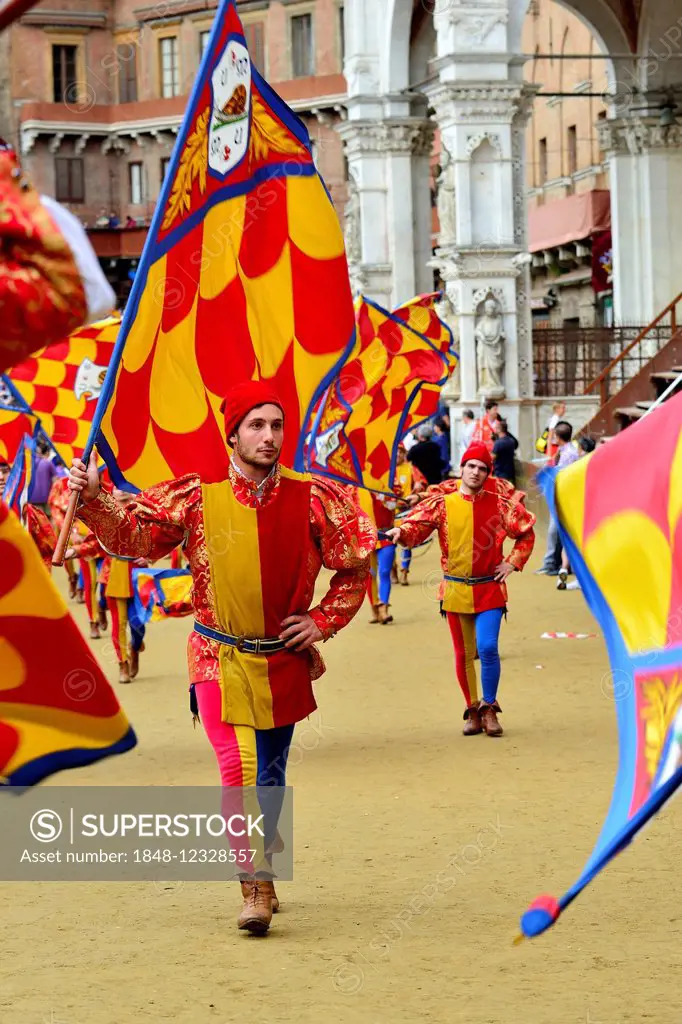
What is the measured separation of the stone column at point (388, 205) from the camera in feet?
105

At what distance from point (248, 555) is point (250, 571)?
6 centimetres

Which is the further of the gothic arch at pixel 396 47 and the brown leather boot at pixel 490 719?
the gothic arch at pixel 396 47

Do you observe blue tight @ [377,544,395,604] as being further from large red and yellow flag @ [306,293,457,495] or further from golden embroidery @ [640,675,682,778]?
golden embroidery @ [640,675,682,778]

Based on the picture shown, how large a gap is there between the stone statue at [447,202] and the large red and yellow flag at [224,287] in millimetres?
19236

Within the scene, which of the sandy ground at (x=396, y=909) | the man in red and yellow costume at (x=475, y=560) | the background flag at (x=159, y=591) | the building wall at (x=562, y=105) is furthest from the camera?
the building wall at (x=562, y=105)

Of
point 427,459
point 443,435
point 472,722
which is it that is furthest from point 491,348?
point 472,722

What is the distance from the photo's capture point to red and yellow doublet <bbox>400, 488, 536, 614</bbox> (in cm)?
1079

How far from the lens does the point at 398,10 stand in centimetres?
3050

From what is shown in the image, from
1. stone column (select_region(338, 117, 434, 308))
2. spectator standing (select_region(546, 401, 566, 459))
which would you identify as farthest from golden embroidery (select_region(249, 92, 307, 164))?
stone column (select_region(338, 117, 434, 308))

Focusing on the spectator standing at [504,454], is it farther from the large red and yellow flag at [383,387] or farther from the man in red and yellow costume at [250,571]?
the man in red and yellow costume at [250,571]

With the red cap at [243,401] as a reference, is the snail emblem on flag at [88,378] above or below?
above

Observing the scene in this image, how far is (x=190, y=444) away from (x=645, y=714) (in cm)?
294

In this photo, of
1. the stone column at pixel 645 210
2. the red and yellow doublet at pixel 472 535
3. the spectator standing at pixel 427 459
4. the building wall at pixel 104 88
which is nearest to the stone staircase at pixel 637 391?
the spectator standing at pixel 427 459

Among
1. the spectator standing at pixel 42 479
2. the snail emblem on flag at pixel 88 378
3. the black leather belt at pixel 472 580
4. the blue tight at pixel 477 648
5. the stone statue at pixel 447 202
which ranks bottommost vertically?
the blue tight at pixel 477 648
